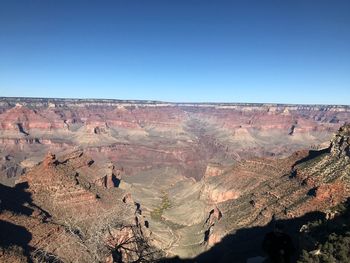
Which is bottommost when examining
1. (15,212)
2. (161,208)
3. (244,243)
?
(161,208)

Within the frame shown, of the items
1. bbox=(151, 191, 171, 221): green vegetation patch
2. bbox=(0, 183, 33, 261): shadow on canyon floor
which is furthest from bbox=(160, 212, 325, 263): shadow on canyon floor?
bbox=(151, 191, 171, 221): green vegetation patch

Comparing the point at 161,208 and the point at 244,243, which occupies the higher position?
the point at 244,243

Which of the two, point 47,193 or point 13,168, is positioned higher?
point 47,193

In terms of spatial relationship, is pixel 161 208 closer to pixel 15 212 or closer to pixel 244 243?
pixel 244 243

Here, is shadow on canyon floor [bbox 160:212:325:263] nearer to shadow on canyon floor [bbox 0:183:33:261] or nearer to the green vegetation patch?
shadow on canyon floor [bbox 0:183:33:261]

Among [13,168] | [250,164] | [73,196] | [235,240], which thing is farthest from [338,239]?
[13,168]

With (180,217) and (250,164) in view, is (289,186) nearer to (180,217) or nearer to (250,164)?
(250,164)

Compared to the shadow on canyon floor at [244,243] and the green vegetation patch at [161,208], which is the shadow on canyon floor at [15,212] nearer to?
the shadow on canyon floor at [244,243]

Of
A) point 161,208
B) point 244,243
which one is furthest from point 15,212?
point 161,208

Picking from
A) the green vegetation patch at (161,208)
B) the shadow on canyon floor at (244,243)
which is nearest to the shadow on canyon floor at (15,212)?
the shadow on canyon floor at (244,243)
